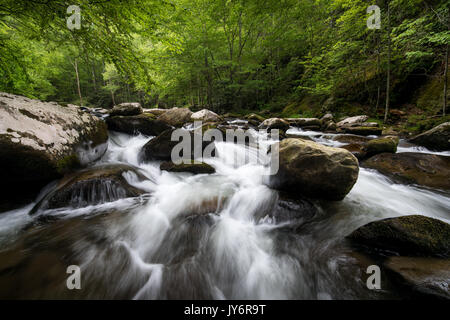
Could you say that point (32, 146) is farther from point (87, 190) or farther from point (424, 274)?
point (424, 274)

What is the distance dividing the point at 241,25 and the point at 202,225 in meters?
13.9

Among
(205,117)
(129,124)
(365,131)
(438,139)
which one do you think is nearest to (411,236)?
(438,139)

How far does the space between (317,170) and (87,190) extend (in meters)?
3.56

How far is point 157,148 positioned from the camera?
448 cm

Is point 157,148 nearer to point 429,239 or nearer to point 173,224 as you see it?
point 173,224

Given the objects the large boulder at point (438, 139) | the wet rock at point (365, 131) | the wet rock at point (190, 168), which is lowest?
the wet rock at point (190, 168)

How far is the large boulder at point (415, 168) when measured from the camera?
3.51 metres

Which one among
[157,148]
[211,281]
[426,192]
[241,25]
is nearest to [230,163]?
[157,148]

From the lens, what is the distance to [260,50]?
13.3m

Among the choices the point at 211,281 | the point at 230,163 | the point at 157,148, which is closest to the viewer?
the point at 211,281

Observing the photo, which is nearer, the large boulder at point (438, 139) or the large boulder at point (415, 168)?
the large boulder at point (415, 168)

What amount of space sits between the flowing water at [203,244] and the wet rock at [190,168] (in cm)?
60

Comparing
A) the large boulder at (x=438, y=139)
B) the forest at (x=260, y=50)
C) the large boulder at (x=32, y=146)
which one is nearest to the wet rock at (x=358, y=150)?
the large boulder at (x=438, y=139)

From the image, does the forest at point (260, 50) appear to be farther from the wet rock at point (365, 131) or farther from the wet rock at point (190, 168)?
the wet rock at point (365, 131)
